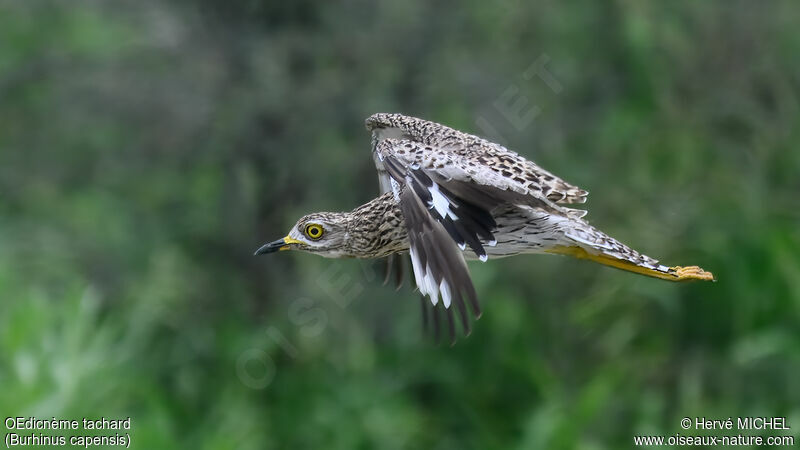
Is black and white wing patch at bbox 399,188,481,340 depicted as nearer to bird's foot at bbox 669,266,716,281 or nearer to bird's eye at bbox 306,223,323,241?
bird's eye at bbox 306,223,323,241

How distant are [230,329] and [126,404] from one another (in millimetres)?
1181

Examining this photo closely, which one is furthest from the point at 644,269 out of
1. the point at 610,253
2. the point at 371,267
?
the point at 371,267

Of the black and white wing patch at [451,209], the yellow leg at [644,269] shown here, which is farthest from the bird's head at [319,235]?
the yellow leg at [644,269]

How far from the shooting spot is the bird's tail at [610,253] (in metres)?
5.08

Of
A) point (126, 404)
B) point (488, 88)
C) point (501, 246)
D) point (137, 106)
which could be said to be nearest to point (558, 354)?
point (488, 88)

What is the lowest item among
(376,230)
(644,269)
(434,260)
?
(434,260)

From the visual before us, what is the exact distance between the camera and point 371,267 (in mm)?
8742

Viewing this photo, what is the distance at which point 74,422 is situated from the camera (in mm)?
8469

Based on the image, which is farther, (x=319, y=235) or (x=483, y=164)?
(x=319, y=235)

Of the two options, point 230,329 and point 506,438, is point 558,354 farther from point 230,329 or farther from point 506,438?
point 230,329

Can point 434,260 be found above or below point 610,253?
below

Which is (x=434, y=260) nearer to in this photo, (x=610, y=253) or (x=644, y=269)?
(x=610, y=253)

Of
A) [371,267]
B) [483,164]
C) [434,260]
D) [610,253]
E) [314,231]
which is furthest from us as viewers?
[371,267]

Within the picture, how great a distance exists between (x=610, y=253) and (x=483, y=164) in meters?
0.71
